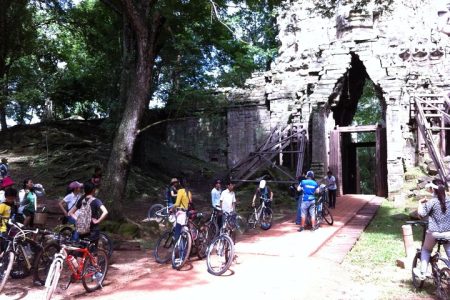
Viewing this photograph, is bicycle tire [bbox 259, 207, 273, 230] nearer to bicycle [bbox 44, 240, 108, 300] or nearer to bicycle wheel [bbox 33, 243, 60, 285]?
bicycle [bbox 44, 240, 108, 300]

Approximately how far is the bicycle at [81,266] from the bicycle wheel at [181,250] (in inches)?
56.2

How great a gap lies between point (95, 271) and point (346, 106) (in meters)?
21.0

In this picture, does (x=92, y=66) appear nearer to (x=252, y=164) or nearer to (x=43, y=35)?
(x=43, y=35)

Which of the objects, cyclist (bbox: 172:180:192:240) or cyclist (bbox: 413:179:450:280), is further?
cyclist (bbox: 172:180:192:240)

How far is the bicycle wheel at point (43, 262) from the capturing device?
725 cm

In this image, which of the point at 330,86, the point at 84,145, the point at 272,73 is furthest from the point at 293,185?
the point at 84,145

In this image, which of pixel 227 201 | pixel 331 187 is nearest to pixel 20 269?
pixel 227 201

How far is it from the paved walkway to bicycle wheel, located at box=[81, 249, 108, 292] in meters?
0.20

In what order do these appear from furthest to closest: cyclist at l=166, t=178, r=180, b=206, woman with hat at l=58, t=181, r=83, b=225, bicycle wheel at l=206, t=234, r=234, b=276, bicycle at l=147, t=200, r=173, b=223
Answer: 1. bicycle at l=147, t=200, r=173, b=223
2. cyclist at l=166, t=178, r=180, b=206
3. woman with hat at l=58, t=181, r=83, b=225
4. bicycle wheel at l=206, t=234, r=234, b=276

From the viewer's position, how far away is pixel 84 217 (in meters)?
7.11

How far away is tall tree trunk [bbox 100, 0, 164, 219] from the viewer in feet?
39.4

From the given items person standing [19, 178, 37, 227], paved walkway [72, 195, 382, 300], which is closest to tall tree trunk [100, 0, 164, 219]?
person standing [19, 178, 37, 227]

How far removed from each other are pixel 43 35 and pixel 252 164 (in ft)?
54.5

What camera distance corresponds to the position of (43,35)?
27297 millimetres
